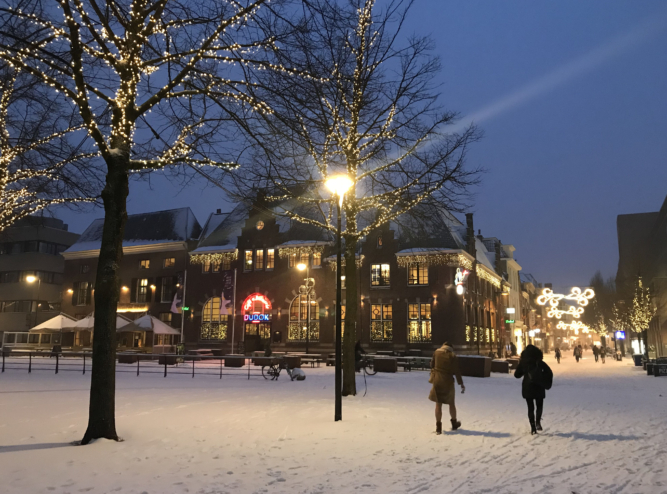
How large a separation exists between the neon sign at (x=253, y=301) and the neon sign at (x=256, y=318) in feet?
1.94

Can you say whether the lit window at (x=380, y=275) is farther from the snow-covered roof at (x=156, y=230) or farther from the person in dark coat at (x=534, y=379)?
the person in dark coat at (x=534, y=379)

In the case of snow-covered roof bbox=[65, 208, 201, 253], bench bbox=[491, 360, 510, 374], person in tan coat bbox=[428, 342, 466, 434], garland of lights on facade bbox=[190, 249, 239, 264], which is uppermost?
snow-covered roof bbox=[65, 208, 201, 253]

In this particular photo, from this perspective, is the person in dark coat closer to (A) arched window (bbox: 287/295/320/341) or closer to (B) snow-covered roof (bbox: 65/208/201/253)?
(A) arched window (bbox: 287/295/320/341)

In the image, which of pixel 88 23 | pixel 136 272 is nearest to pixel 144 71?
pixel 88 23

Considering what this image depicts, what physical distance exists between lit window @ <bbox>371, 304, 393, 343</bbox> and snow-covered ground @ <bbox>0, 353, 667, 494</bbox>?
87.0 ft

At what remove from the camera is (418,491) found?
22.3ft

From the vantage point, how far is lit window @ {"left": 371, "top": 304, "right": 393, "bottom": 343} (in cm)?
4312

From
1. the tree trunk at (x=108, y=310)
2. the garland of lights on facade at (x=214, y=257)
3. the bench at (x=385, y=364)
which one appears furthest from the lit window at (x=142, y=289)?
the tree trunk at (x=108, y=310)

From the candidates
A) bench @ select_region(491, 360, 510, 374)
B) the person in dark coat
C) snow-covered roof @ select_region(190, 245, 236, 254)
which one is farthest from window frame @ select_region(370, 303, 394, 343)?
the person in dark coat

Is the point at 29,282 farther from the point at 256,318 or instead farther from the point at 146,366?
the point at 146,366

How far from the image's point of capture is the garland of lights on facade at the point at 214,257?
48522 mm

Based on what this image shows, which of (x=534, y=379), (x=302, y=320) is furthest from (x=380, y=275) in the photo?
(x=534, y=379)

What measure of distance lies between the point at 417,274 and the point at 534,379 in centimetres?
3222

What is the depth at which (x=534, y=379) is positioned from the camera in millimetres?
10914
